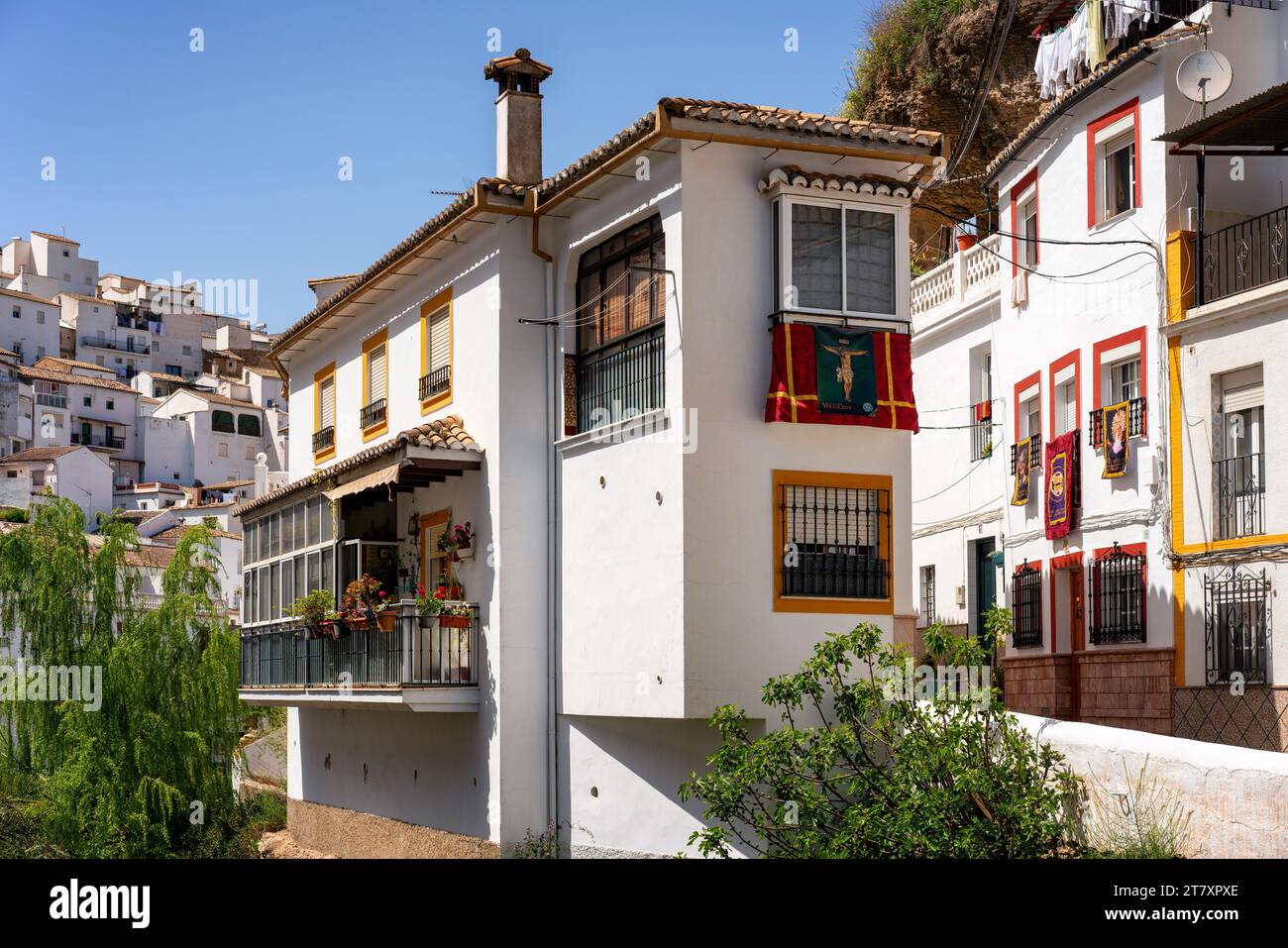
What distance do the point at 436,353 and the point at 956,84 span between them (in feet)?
55.2

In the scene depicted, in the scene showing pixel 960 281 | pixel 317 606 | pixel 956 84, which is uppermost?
pixel 956 84

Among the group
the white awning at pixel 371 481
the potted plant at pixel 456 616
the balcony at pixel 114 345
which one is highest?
the balcony at pixel 114 345

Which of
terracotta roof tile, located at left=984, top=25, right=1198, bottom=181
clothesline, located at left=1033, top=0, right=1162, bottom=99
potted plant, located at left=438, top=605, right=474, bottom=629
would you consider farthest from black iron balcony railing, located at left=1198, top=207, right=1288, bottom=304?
Result: potted plant, located at left=438, top=605, right=474, bottom=629

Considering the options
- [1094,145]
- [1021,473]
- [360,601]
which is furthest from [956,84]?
[360,601]

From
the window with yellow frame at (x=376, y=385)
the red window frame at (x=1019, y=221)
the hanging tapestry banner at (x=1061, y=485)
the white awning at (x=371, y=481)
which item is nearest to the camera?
the white awning at (x=371, y=481)

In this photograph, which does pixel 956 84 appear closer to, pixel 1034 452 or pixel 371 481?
pixel 1034 452

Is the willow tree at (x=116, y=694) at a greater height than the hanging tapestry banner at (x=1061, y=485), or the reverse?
the hanging tapestry banner at (x=1061, y=485)

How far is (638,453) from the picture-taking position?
1806 cm

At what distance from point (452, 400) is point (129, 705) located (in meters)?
12.9

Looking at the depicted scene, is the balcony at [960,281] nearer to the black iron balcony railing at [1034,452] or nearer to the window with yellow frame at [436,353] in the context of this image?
the black iron balcony railing at [1034,452]

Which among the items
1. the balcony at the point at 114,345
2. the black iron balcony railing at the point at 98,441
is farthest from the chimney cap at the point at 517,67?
the balcony at the point at 114,345

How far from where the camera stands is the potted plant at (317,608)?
23.2 m

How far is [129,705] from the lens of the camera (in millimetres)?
30984

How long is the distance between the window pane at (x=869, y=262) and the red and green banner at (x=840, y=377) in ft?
1.29
